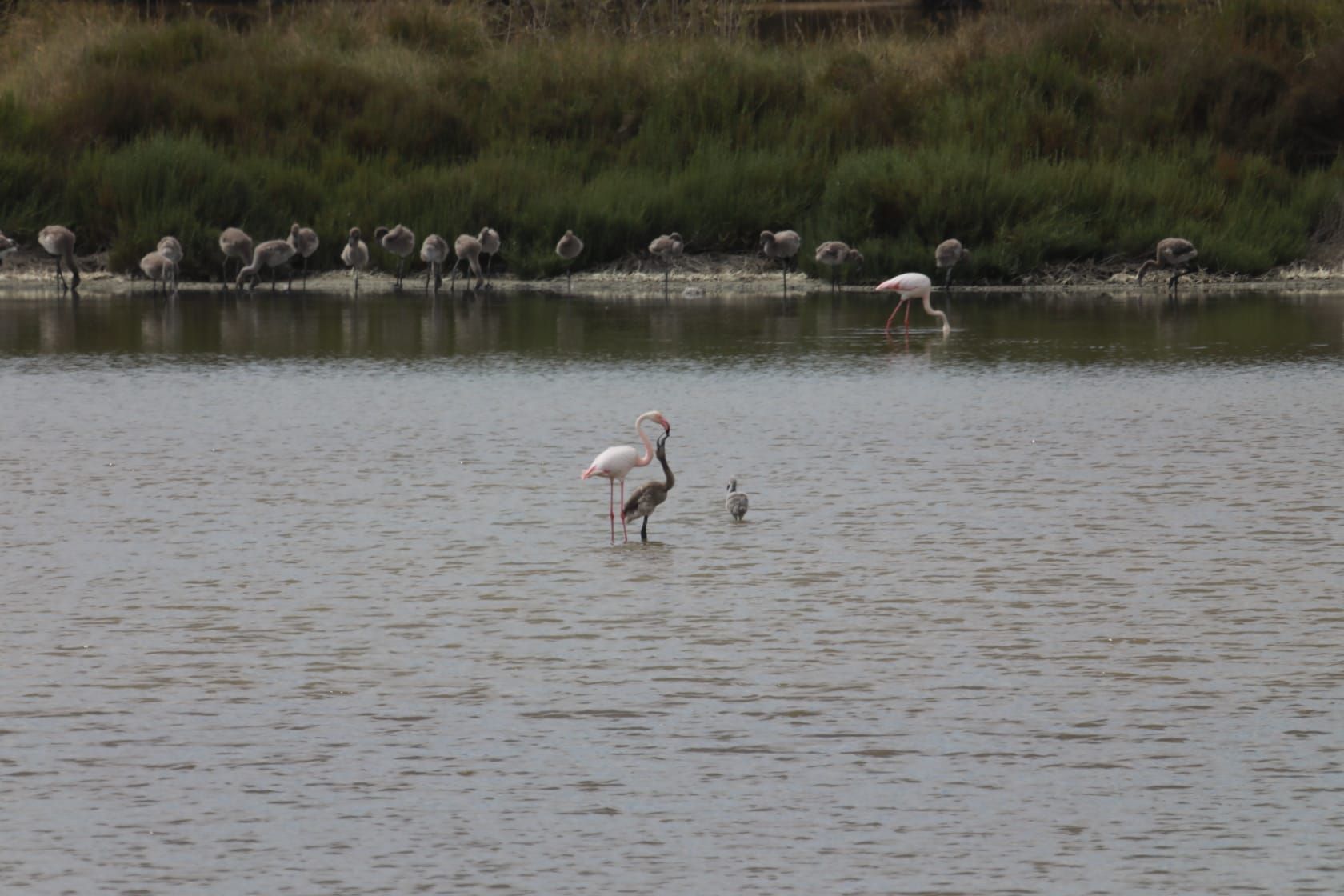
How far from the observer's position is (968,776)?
240 inches

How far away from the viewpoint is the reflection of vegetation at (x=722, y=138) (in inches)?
1030

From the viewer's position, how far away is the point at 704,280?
1056 inches

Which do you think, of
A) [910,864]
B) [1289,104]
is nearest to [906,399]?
[910,864]

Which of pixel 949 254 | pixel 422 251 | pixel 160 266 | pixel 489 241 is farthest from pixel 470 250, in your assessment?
pixel 949 254

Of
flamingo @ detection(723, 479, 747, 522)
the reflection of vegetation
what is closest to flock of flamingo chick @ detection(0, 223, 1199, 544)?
the reflection of vegetation

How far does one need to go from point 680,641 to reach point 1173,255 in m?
17.6

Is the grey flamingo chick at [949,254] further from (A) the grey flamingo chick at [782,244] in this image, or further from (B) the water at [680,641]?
(B) the water at [680,641]

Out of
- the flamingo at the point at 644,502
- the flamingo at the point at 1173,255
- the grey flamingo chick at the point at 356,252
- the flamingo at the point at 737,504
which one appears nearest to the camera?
the flamingo at the point at 644,502

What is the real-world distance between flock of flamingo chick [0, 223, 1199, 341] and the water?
8.96 m

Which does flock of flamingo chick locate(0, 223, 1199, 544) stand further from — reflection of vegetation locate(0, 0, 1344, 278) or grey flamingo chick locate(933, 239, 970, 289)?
reflection of vegetation locate(0, 0, 1344, 278)

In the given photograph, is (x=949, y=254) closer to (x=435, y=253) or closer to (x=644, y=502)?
(x=435, y=253)

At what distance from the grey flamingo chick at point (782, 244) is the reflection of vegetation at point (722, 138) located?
2.83 feet

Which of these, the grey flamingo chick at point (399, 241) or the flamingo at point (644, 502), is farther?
the grey flamingo chick at point (399, 241)

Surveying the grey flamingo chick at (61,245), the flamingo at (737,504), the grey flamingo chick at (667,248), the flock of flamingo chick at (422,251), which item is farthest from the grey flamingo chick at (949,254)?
the flamingo at (737,504)
